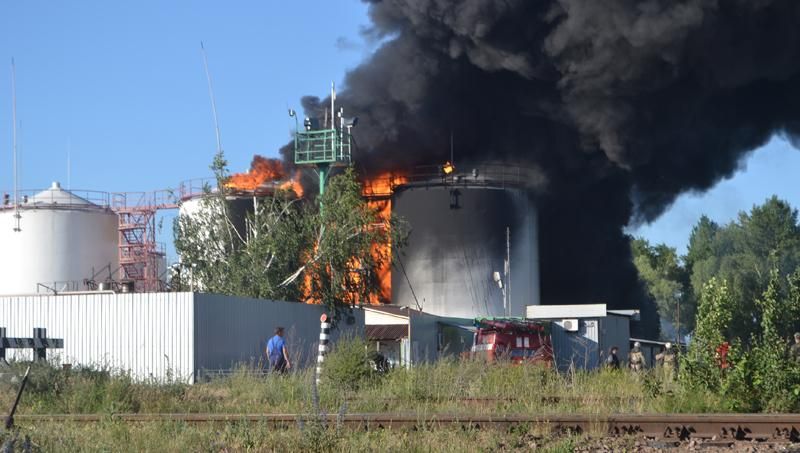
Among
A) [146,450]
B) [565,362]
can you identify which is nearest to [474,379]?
[146,450]

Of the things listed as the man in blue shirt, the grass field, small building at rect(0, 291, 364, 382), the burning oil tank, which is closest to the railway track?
the grass field

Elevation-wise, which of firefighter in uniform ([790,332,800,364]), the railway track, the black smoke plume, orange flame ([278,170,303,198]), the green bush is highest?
the black smoke plume

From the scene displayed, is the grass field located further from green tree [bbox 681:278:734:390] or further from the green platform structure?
the green platform structure

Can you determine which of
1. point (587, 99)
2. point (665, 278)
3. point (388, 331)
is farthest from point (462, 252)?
point (665, 278)

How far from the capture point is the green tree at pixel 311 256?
36.4 m

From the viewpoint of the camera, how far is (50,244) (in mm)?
47062

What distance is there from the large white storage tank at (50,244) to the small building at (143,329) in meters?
20.7

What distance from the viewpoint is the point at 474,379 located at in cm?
1762

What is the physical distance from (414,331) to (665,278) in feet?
219

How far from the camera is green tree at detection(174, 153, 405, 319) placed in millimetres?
36406

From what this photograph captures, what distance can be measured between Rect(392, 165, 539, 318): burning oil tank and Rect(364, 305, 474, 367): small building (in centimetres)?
613

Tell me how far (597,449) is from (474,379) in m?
5.94

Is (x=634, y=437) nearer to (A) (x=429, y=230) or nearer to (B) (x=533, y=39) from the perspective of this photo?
(B) (x=533, y=39)

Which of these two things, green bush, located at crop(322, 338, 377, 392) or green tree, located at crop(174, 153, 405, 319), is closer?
green bush, located at crop(322, 338, 377, 392)
